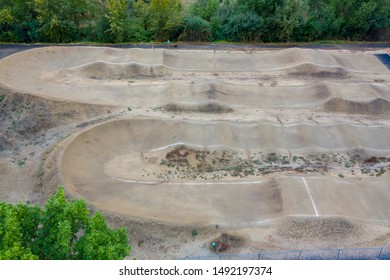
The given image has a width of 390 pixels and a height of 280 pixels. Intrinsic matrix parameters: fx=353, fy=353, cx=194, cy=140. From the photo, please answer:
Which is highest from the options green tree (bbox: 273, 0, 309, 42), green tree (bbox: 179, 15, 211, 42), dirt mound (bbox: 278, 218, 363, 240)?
green tree (bbox: 273, 0, 309, 42)

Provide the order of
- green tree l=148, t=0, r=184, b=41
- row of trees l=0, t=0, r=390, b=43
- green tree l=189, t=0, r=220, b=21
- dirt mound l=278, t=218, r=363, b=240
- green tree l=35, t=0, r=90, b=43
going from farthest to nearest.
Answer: green tree l=189, t=0, r=220, b=21 < green tree l=148, t=0, r=184, b=41 < row of trees l=0, t=0, r=390, b=43 < green tree l=35, t=0, r=90, b=43 < dirt mound l=278, t=218, r=363, b=240

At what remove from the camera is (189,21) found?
3625 centimetres

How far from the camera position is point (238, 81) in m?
29.8

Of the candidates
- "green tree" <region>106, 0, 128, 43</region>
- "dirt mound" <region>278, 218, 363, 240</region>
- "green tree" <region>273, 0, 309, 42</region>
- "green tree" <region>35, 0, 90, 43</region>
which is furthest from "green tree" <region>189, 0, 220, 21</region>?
"dirt mound" <region>278, 218, 363, 240</region>

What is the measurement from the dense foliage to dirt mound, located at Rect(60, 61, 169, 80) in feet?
64.8

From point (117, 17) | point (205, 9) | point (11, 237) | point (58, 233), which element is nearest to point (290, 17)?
point (205, 9)

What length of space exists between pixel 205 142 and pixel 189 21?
1783cm

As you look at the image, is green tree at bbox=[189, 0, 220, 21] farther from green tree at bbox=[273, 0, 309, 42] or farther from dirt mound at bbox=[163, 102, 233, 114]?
dirt mound at bbox=[163, 102, 233, 114]

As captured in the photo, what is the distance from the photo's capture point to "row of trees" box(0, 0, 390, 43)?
34875 mm

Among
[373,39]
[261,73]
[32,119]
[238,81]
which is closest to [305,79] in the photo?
[261,73]

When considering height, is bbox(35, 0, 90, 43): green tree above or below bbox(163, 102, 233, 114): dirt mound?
above

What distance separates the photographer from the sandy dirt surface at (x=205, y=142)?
1769 centimetres

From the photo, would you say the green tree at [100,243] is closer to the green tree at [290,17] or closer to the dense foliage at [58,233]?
the dense foliage at [58,233]

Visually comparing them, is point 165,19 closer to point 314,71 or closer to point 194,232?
point 314,71
